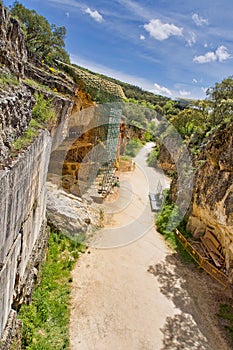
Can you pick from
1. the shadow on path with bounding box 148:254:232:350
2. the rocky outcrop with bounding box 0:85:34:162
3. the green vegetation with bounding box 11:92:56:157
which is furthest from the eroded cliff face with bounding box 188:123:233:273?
the rocky outcrop with bounding box 0:85:34:162

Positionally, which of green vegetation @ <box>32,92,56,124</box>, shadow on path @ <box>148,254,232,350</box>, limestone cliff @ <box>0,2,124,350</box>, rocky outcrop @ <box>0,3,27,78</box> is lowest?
shadow on path @ <box>148,254,232,350</box>

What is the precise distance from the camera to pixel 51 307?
7.40 m

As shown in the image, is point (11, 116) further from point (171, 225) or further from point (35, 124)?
point (171, 225)

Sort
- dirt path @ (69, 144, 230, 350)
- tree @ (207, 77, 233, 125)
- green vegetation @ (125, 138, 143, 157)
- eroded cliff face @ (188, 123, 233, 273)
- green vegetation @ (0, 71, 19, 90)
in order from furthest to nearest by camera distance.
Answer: green vegetation @ (125, 138, 143, 157) < tree @ (207, 77, 233, 125) < eroded cliff face @ (188, 123, 233, 273) < dirt path @ (69, 144, 230, 350) < green vegetation @ (0, 71, 19, 90)

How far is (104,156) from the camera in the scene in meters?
19.0

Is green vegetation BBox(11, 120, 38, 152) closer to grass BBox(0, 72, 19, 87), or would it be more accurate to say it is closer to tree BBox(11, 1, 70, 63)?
grass BBox(0, 72, 19, 87)

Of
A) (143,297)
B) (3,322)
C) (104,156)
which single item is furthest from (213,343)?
(104,156)

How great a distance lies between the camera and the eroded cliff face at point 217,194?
1002 centimetres

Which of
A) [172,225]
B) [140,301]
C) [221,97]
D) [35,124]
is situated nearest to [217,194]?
[172,225]

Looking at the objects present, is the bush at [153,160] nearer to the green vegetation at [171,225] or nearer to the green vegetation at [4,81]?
the green vegetation at [171,225]

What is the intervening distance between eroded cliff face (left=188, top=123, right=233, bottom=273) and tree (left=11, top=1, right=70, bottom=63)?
15927 millimetres

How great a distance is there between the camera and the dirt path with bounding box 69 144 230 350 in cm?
703

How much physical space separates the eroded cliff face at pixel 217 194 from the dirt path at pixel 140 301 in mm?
1968

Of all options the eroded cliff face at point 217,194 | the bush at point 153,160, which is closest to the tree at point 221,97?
the bush at point 153,160
